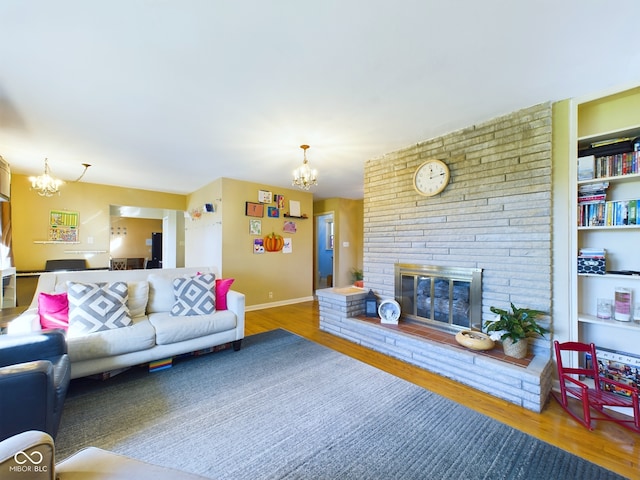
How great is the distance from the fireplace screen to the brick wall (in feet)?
0.27

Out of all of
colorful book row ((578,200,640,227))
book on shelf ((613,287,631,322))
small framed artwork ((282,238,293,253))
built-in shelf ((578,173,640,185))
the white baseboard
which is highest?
built-in shelf ((578,173,640,185))

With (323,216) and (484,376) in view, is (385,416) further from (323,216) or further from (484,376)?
(323,216)

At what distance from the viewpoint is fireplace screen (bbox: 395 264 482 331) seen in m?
2.64

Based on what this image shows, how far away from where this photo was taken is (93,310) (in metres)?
2.27

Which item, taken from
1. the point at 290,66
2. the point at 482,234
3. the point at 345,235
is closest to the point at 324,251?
the point at 345,235

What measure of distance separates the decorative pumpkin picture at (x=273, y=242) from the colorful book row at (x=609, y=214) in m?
4.17

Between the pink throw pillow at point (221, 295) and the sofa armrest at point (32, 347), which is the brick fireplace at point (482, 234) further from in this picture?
the sofa armrest at point (32, 347)

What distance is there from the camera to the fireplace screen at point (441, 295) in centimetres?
264

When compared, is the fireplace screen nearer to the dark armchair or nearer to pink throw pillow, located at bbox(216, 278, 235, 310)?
pink throw pillow, located at bbox(216, 278, 235, 310)

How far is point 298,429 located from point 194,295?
1.76 m

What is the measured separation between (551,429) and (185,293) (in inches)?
127

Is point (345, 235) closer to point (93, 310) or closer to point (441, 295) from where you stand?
point (441, 295)

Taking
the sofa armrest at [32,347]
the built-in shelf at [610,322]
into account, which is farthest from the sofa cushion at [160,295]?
the built-in shelf at [610,322]

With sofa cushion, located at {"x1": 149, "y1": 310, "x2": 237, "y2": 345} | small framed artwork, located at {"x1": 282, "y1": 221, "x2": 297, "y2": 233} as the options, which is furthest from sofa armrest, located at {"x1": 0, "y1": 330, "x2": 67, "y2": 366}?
small framed artwork, located at {"x1": 282, "y1": 221, "x2": 297, "y2": 233}
